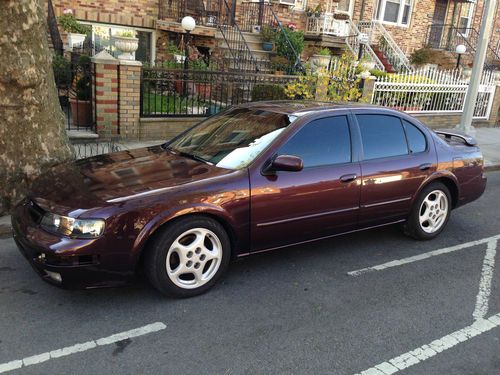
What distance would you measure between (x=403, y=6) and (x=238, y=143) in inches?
716

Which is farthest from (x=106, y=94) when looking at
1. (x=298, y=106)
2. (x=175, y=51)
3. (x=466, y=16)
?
(x=466, y=16)

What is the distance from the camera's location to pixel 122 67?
8.18m

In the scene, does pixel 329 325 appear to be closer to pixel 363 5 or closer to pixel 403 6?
pixel 363 5

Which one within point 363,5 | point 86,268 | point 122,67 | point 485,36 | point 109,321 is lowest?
point 109,321

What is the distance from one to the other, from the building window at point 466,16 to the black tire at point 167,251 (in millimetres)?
21602

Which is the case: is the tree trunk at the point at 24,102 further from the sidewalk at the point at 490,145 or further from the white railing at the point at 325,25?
the white railing at the point at 325,25

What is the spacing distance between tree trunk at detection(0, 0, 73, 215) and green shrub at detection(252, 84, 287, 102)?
5.04 metres

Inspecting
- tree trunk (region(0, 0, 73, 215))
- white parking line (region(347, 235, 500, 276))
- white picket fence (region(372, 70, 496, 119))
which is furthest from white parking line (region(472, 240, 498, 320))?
white picket fence (region(372, 70, 496, 119))

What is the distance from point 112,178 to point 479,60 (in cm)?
853

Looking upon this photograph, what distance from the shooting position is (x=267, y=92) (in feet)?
31.8

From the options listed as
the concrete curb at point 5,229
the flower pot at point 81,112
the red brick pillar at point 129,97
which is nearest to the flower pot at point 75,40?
the flower pot at point 81,112

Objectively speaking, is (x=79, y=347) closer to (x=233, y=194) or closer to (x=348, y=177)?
(x=233, y=194)

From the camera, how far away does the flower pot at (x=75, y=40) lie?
1148 centimetres

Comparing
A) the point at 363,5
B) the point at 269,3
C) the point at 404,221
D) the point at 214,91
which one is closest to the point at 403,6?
the point at 363,5
